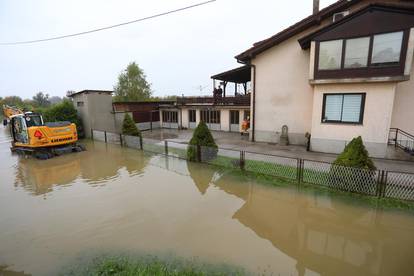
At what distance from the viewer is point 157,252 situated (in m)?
4.70

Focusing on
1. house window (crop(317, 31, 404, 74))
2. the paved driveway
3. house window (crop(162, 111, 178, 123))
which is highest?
house window (crop(317, 31, 404, 74))

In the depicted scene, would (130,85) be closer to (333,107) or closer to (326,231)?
(333,107)

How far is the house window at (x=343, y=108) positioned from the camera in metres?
11.1

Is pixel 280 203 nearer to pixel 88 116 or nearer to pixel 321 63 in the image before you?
pixel 321 63

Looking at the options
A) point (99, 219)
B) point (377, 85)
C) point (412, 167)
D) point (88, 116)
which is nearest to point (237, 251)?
point (99, 219)

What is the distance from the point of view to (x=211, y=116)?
71.0ft

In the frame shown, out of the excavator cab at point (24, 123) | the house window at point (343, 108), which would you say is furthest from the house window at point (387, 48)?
the excavator cab at point (24, 123)

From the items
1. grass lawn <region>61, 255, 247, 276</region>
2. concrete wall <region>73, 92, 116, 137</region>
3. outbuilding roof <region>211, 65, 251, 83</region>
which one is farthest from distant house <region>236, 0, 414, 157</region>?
concrete wall <region>73, 92, 116, 137</region>

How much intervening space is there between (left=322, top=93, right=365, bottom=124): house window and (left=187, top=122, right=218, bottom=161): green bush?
651 centimetres

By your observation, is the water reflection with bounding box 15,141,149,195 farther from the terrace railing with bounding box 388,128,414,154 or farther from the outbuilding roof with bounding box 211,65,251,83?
the terrace railing with bounding box 388,128,414,154

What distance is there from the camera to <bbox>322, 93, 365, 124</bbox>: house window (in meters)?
11.1

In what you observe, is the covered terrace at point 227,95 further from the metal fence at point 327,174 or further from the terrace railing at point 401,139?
the terrace railing at point 401,139

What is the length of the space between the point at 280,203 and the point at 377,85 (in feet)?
27.2

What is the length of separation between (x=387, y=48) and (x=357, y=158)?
249 inches
